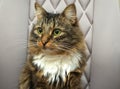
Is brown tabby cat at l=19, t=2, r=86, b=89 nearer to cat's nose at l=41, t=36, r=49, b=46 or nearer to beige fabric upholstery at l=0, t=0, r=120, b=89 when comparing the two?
cat's nose at l=41, t=36, r=49, b=46

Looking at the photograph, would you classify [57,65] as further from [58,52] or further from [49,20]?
[49,20]

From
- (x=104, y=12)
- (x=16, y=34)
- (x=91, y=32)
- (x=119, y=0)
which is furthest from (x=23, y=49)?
(x=119, y=0)

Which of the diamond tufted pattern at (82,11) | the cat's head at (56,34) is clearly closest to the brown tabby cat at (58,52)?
the cat's head at (56,34)

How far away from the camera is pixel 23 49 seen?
1485mm

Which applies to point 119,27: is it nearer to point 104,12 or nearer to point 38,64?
point 104,12

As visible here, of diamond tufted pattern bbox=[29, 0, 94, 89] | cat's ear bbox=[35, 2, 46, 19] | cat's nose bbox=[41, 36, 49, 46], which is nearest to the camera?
cat's nose bbox=[41, 36, 49, 46]

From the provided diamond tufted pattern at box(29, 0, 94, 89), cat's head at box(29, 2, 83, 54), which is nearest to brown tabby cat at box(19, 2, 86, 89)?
cat's head at box(29, 2, 83, 54)

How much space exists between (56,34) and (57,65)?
141 mm

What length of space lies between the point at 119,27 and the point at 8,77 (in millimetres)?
693

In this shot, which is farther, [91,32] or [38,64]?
[91,32]

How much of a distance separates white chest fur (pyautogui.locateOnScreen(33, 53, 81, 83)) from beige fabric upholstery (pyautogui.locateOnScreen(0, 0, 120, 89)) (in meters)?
0.29

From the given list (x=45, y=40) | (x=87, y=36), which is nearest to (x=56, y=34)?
(x=45, y=40)

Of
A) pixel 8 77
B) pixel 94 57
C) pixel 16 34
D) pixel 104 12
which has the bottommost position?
pixel 8 77

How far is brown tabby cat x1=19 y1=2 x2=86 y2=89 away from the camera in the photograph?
1.16 m
